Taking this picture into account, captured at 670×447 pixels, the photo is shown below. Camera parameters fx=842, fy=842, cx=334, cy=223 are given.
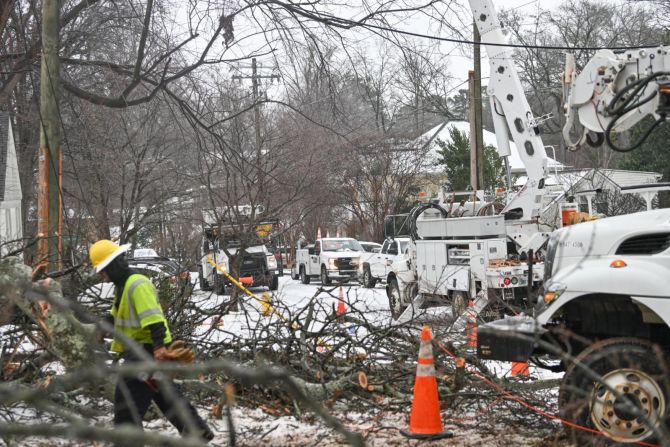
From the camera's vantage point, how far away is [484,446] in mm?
6664

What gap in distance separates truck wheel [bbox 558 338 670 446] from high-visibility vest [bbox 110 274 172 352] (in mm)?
2915

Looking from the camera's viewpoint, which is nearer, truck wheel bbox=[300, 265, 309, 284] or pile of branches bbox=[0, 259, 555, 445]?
pile of branches bbox=[0, 259, 555, 445]

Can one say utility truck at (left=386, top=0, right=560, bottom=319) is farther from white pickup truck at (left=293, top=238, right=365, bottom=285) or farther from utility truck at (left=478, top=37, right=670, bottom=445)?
white pickup truck at (left=293, top=238, right=365, bottom=285)

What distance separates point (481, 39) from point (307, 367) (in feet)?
33.4

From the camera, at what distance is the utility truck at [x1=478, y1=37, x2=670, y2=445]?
18.7 feet

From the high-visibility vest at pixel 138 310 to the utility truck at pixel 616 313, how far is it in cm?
241

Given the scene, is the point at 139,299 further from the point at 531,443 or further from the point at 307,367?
the point at 531,443

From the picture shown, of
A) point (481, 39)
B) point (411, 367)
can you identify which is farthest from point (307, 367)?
point (481, 39)

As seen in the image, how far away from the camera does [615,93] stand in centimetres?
776

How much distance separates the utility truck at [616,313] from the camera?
571 centimetres

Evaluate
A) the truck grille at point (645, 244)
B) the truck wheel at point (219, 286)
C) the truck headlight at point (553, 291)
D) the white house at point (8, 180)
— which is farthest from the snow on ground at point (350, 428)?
the white house at point (8, 180)

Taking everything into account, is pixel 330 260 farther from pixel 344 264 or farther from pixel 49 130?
pixel 49 130

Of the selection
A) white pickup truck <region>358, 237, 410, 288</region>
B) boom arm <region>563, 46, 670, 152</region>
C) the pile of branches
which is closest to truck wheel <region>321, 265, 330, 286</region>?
white pickup truck <region>358, 237, 410, 288</region>

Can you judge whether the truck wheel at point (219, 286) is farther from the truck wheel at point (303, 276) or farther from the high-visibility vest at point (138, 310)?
the truck wheel at point (303, 276)
